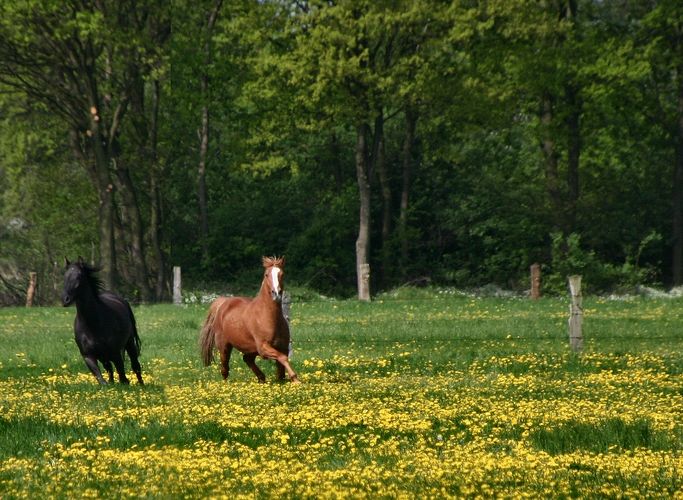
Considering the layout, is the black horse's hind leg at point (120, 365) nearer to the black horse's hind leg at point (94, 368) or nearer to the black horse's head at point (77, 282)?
the black horse's hind leg at point (94, 368)

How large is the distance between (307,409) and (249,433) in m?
1.55

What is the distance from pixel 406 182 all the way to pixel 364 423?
51.1m

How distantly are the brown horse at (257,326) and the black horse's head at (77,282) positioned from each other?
2.22 m

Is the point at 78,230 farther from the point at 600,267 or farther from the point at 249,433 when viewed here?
the point at 249,433

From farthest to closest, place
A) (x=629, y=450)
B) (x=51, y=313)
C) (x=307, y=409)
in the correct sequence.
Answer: (x=51, y=313)
(x=307, y=409)
(x=629, y=450)

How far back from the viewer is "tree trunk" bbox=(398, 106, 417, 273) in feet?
206

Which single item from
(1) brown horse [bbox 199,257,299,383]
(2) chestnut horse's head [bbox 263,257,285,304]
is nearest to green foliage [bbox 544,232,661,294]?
(1) brown horse [bbox 199,257,299,383]

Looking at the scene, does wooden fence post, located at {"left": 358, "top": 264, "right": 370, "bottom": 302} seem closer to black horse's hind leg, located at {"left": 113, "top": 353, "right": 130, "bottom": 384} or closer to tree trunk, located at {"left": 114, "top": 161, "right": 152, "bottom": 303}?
tree trunk, located at {"left": 114, "top": 161, "right": 152, "bottom": 303}

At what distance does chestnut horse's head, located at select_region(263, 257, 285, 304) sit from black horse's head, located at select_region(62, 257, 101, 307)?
2890mm

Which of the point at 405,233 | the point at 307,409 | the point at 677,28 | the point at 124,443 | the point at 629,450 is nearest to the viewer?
the point at 629,450

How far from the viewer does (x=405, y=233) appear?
62.8m

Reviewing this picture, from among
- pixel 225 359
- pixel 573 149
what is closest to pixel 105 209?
pixel 573 149

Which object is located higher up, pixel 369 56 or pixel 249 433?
pixel 369 56

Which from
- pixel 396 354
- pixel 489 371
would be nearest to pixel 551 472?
pixel 489 371
